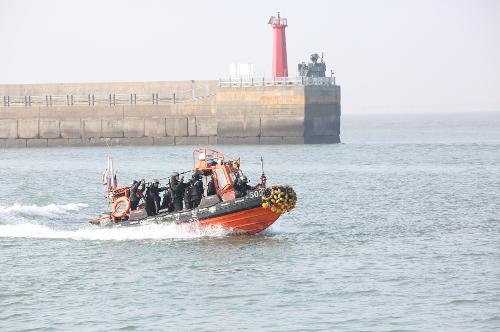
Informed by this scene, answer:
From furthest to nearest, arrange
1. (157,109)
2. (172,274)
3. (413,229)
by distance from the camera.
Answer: (157,109), (413,229), (172,274)

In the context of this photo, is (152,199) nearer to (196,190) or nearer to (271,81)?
(196,190)

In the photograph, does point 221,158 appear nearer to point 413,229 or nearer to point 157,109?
point 413,229

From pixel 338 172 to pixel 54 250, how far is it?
25.5 m

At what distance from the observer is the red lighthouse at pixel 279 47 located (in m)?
73.1

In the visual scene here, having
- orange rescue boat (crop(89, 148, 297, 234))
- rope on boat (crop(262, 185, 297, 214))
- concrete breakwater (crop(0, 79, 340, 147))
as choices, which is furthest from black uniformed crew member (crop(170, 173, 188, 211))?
concrete breakwater (crop(0, 79, 340, 147))

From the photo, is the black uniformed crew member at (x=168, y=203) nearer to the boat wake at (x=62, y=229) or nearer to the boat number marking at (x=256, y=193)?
the boat wake at (x=62, y=229)

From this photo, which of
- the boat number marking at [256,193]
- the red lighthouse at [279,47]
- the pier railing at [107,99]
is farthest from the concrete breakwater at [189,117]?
the boat number marking at [256,193]

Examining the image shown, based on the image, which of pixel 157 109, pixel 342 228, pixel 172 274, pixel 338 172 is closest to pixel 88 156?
pixel 157 109

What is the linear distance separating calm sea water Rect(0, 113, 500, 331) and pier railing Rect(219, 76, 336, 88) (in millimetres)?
23275

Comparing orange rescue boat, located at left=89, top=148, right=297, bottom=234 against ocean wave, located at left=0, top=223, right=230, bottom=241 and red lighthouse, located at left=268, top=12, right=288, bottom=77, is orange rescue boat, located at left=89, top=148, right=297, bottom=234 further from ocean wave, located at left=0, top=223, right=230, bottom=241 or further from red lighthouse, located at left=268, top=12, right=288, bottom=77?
red lighthouse, located at left=268, top=12, right=288, bottom=77

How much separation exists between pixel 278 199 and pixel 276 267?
319 centimetres

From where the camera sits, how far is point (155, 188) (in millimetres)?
30734

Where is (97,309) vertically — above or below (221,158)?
below

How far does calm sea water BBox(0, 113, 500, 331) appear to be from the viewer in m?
21.6
